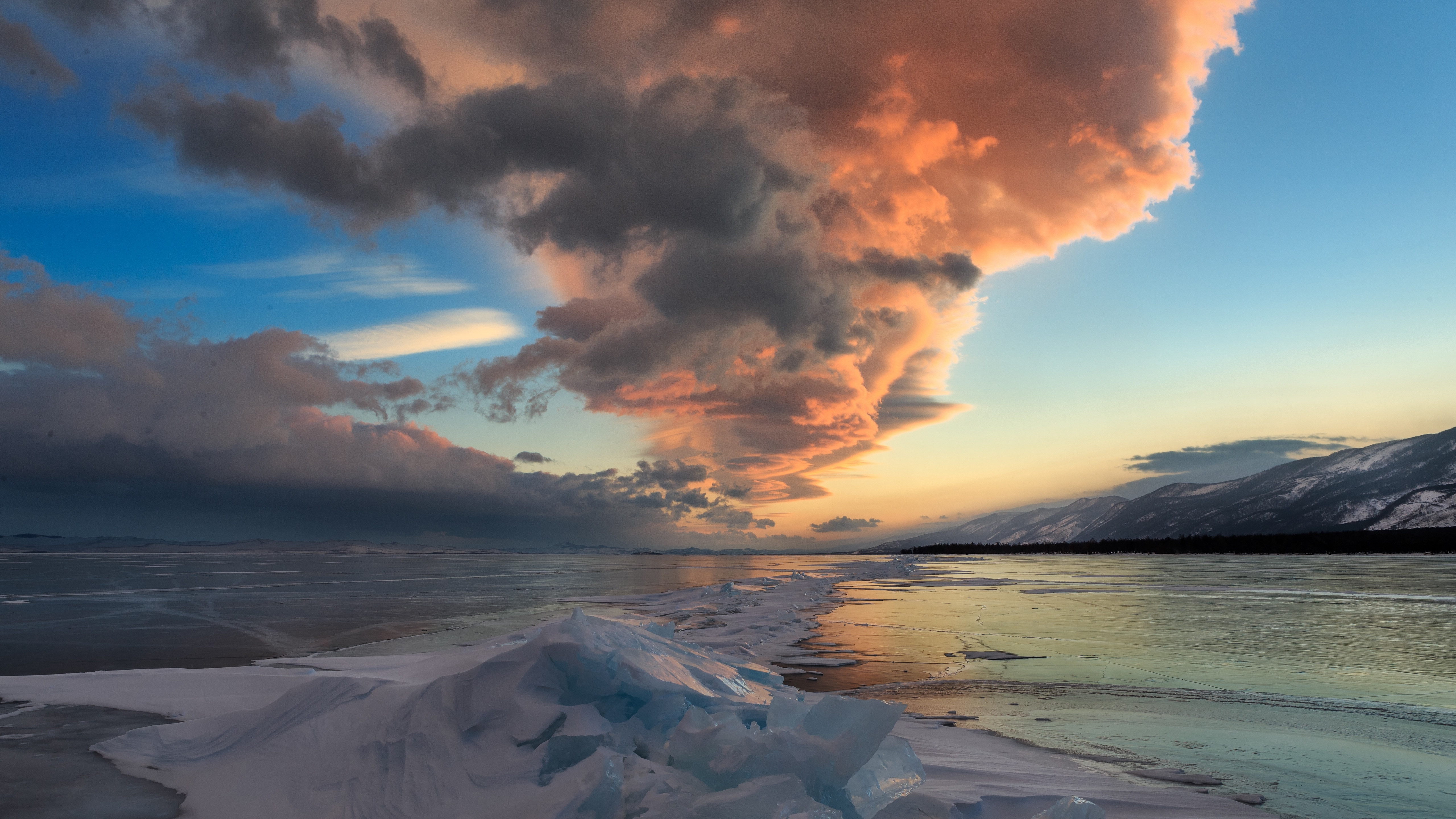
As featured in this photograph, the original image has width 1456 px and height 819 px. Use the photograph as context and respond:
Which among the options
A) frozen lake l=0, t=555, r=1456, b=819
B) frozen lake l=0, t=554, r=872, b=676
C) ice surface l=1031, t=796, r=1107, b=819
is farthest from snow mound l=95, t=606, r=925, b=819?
frozen lake l=0, t=554, r=872, b=676

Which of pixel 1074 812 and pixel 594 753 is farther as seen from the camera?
pixel 594 753

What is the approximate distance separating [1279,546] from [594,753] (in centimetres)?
14191

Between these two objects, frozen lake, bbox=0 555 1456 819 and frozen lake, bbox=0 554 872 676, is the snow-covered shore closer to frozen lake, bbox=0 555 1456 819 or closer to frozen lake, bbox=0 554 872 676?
frozen lake, bbox=0 555 1456 819

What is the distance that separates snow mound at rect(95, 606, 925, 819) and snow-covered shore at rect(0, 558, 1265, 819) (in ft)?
0.04

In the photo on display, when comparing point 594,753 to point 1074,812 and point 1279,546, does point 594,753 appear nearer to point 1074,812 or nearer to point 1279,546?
point 1074,812

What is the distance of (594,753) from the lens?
3.97 metres

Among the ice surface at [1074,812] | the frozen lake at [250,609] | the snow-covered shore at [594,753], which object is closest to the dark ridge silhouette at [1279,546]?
the frozen lake at [250,609]

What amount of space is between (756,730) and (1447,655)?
12.2 meters

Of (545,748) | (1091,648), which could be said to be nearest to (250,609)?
(545,748)

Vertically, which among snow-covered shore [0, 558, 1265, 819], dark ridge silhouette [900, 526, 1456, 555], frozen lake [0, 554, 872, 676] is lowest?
dark ridge silhouette [900, 526, 1456, 555]

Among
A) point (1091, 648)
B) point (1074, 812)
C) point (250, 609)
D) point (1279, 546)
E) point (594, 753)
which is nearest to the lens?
point (1074, 812)

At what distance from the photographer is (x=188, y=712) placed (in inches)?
252

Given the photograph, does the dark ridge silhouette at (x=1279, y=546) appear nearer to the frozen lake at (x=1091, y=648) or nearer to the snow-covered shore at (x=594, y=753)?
the frozen lake at (x=1091, y=648)

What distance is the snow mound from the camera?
352 cm
